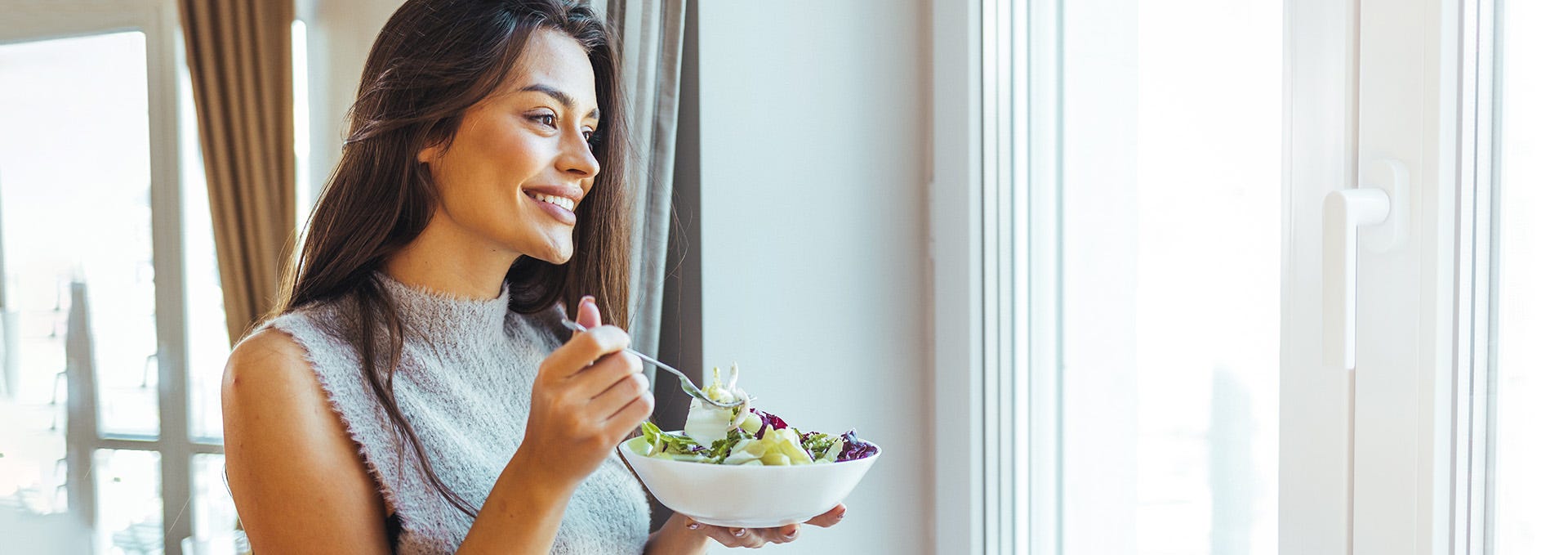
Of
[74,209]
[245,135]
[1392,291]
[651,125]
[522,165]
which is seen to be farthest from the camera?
[245,135]

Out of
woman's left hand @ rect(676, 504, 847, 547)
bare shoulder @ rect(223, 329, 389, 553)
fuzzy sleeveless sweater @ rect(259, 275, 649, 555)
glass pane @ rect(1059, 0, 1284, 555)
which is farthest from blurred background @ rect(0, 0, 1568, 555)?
bare shoulder @ rect(223, 329, 389, 553)

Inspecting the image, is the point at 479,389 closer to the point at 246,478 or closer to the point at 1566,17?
the point at 246,478

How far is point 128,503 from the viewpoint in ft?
5.68

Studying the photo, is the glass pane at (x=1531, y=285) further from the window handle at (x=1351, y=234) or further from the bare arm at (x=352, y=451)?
the bare arm at (x=352, y=451)

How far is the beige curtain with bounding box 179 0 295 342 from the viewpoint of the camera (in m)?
1.73

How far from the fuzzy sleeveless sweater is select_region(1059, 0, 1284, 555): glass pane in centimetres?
60

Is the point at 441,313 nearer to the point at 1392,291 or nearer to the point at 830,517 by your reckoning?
the point at 830,517

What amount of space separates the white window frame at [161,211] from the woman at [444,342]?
31.7 inches

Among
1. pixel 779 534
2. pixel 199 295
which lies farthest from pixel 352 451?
pixel 199 295

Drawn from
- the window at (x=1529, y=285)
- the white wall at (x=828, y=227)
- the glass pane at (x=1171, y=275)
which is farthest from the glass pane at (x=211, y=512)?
the window at (x=1529, y=285)

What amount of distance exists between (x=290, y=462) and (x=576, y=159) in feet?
1.27

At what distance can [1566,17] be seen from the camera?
0.73 m

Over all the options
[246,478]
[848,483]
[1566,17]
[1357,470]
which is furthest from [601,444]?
[1566,17]

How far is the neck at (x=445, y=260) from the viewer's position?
1.05m
